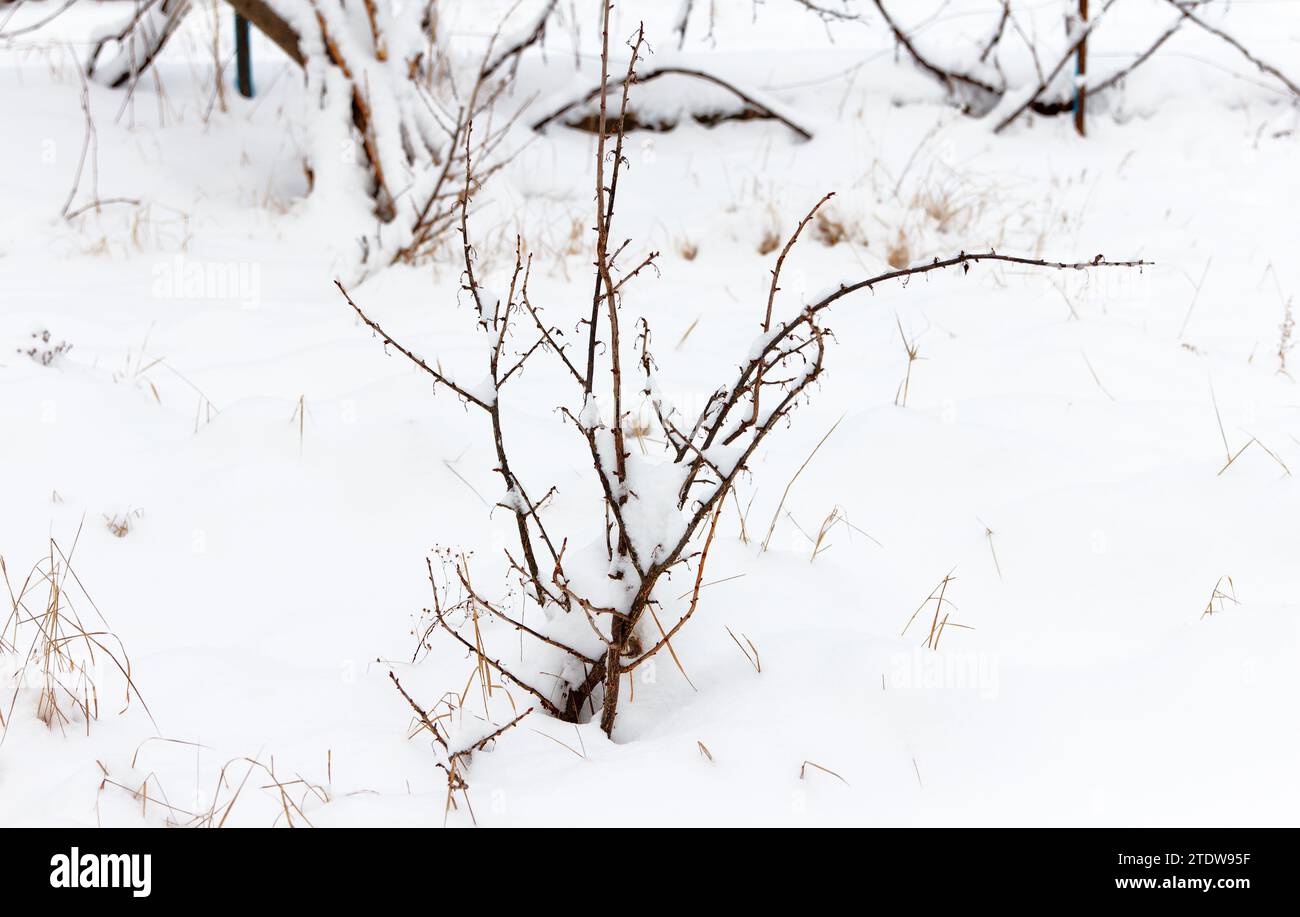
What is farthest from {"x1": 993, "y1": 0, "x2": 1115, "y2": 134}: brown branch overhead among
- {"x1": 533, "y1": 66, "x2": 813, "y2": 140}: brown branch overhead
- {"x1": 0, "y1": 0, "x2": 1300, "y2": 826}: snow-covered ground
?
{"x1": 533, "y1": 66, "x2": 813, "y2": 140}: brown branch overhead

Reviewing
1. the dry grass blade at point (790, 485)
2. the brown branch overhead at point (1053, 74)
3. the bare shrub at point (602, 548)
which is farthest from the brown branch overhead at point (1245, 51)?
the bare shrub at point (602, 548)

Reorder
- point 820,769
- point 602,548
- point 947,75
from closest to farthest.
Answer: point 820,769, point 602,548, point 947,75

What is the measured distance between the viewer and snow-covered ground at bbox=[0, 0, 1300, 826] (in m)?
1.40

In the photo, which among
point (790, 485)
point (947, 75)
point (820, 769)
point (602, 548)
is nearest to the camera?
point (820, 769)

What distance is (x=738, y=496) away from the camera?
2.13 m

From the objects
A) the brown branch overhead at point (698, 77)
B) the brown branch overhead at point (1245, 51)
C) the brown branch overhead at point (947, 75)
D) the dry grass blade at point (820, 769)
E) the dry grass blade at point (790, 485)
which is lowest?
the dry grass blade at point (820, 769)

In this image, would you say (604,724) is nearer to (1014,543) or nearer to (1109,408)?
(1014,543)

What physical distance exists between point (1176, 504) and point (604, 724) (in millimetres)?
1170

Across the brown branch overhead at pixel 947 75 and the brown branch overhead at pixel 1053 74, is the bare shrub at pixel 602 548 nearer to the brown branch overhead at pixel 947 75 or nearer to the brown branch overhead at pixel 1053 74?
the brown branch overhead at pixel 1053 74

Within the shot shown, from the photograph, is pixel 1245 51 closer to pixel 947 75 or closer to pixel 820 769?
pixel 947 75

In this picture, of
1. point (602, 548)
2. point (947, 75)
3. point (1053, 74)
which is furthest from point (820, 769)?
point (947, 75)

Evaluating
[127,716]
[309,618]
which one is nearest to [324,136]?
[309,618]

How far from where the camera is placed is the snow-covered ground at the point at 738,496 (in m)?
1.40
